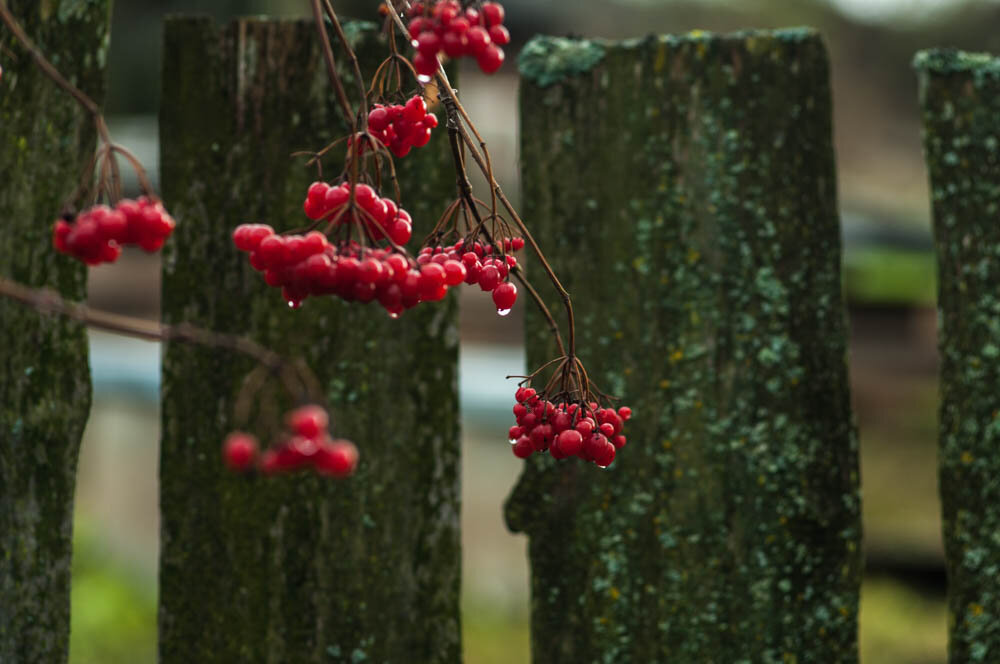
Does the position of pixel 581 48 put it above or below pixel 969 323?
above

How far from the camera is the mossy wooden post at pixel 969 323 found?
166cm

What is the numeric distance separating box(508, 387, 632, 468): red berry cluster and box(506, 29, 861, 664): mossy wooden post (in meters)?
0.53

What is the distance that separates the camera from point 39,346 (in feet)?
5.20

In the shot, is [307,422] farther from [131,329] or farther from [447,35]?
[447,35]

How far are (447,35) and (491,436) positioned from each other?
4.03 meters

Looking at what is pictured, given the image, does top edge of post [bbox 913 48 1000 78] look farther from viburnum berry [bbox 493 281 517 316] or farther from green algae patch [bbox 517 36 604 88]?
viburnum berry [bbox 493 281 517 316]

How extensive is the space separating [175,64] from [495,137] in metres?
9.63

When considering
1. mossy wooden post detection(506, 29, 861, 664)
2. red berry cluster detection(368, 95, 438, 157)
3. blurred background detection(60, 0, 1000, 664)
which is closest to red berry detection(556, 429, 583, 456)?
red berry cluster detection(368, 95, 438, 157)

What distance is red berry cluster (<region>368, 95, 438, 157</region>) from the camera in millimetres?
1065

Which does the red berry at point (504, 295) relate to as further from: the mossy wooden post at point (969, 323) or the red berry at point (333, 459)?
the mossy wooden post at point (969, 323)

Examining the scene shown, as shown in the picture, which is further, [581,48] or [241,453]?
[581,48]

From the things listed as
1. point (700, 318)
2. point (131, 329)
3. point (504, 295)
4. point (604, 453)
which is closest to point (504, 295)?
point (504, 295)

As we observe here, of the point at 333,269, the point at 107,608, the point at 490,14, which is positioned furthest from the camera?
the point at 107,608

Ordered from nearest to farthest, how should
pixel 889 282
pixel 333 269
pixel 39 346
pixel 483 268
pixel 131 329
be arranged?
pixel 131 329 < pixel 333 269 < pixel 483 268 < pixel 39 346 < pixel 889 282
